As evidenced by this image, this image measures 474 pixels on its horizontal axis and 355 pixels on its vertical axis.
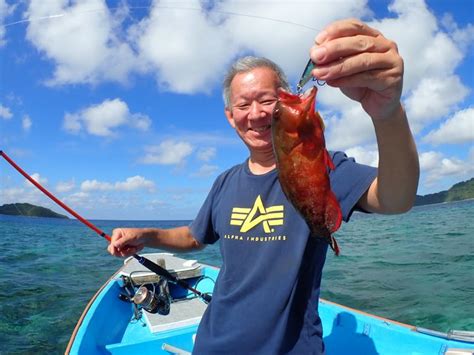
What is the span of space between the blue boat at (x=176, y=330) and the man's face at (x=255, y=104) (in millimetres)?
3039

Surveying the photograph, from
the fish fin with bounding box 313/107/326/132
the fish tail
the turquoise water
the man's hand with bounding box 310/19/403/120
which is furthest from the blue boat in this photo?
the man's hand with bounding box 310/19/403/120

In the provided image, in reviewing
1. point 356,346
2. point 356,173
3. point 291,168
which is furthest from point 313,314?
point 356,346

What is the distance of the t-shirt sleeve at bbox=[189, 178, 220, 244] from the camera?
2914mm

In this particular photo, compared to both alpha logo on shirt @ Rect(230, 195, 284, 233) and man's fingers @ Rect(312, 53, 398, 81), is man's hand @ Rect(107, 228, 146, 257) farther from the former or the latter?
man's fingers @ Rect(312, 53, 398, 81)

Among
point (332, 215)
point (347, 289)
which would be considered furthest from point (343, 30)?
point (347, 289)

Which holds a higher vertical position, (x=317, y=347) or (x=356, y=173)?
(x=356, y=173)

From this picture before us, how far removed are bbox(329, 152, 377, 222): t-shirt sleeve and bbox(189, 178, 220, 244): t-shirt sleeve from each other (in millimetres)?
1126

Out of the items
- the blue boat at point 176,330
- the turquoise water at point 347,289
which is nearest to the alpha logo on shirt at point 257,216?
the blue boat at point 176,330

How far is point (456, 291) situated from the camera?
11.3 meters

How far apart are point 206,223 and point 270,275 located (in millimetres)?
911

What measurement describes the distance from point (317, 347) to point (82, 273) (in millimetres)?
16165

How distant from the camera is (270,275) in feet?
7.15

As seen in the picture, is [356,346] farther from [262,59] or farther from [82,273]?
[82,273]

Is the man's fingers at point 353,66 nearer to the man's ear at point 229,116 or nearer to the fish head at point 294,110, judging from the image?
the fish head at point 294,110
